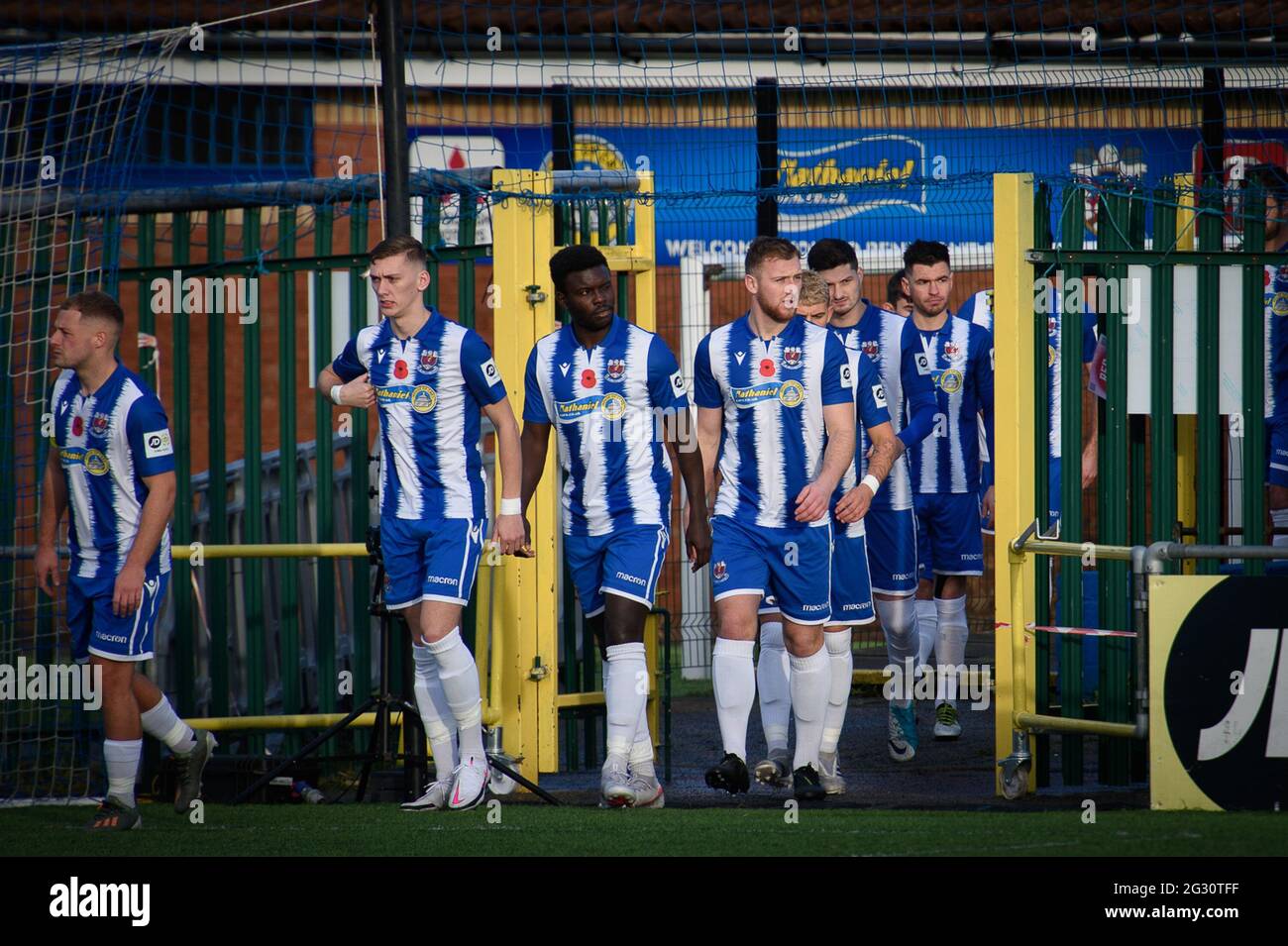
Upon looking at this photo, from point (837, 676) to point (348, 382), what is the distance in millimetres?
2468

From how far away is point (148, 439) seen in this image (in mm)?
7199

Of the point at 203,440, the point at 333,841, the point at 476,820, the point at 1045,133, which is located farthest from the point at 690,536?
the point at 203,440

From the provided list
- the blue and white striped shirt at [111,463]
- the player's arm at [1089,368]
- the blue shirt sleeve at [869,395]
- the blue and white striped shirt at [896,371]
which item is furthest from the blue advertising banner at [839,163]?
the blue and white striped shirt at [111,463]

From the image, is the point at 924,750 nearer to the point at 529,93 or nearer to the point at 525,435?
the point at 525,435

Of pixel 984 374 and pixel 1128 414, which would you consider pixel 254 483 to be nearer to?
pixel 984 374

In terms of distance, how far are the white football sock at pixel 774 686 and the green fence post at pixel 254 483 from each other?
245cm

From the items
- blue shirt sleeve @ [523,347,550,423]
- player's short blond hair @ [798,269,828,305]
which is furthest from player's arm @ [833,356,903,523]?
blue shirt sleeve @ [523,347,550,423]

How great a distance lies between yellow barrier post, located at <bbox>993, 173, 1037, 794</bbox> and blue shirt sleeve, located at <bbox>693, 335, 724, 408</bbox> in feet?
3.83

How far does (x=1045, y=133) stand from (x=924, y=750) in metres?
4.46

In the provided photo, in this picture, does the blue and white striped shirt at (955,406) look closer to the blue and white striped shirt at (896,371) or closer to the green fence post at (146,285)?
the blue and white striped shirt at (896,371)

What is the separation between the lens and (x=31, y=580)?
29.6 ft

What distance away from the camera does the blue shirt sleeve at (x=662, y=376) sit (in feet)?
23.9

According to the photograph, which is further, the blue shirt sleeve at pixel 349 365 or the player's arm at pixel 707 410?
the blue shirt sleeve at pixel 349 365

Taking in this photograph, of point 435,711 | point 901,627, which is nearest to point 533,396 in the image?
point 435,711
